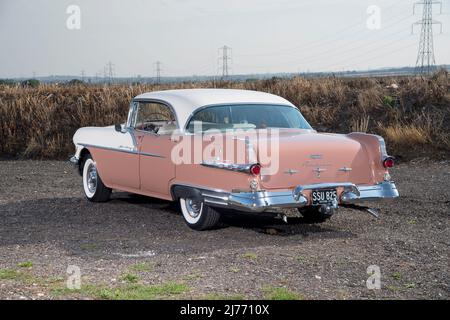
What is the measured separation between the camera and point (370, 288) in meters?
6.18

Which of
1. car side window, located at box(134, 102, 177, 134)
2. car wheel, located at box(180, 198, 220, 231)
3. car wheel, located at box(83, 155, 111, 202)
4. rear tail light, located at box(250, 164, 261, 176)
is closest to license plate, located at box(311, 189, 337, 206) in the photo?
rear tail light, located at box(250, 164, 261, 176)

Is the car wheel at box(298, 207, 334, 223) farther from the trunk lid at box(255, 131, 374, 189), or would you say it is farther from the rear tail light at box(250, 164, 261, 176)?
the rear tail light at box(250, 164, 261, 176)

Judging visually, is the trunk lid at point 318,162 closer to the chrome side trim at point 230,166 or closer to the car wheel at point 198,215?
the chrome side trim at point 230,166

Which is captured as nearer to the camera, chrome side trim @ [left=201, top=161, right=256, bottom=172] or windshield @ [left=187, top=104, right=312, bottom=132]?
chrome side trim @ [left=201, top=161, right=256, bottom=172]

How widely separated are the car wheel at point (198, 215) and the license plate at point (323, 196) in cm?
119

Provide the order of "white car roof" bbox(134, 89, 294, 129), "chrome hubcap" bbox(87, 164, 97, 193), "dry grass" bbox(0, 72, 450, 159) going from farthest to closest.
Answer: "dry grass" bbox(0, 72, 450, 159) < "chrome hubcap" bbox(87, 164, 97, 193) < "white car roof" bbox(134, 89, 294, 129)

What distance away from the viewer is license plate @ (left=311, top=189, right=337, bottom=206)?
803cm

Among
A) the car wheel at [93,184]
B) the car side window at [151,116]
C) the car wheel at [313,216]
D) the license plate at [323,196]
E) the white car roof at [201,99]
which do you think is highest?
the white car roof at [201,99]

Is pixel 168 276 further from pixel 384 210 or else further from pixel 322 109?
pixel 322 109

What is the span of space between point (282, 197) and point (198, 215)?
1221 millimetres

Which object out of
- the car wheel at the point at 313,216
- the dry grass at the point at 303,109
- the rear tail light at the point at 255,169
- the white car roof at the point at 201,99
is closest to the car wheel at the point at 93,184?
the white car roof at the point at 201,99

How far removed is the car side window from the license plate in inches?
98.2

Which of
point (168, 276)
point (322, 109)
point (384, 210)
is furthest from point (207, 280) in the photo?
point (322, 109)

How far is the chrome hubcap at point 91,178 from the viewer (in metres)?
10.9
